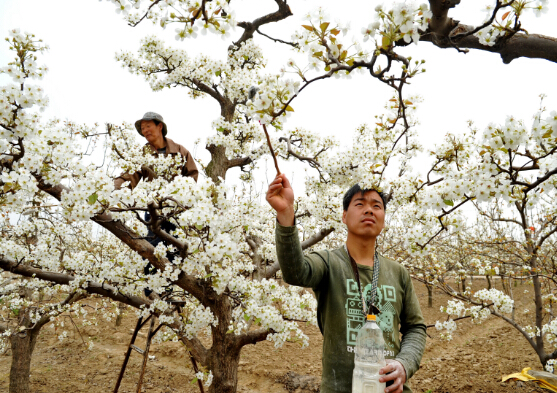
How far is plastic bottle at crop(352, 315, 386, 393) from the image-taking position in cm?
154

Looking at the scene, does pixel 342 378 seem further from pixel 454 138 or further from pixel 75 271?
pixel 75 271

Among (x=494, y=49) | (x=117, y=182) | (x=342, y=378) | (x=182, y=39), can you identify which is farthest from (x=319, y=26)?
(x=117, y=182)

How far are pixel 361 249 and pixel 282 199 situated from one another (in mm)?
623

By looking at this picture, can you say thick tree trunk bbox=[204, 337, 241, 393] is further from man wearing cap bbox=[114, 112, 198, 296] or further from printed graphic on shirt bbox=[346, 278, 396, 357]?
printed graphic on shirt bbox=[346, 278, 396, 357]

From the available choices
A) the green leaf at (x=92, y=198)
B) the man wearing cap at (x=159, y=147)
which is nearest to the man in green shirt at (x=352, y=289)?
the green leaf at (x=92, y=198)

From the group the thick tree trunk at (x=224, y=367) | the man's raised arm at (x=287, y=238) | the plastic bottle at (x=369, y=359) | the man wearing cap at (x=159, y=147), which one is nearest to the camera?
the plastic bottle at (x=369, y=359)

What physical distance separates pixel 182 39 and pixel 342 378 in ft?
8.06

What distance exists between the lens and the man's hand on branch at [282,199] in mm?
1698

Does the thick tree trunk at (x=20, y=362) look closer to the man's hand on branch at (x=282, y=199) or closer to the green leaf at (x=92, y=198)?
the green leaf at (x=92, y=198)

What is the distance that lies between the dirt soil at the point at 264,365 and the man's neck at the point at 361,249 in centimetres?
407

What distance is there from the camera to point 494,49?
1997 mm

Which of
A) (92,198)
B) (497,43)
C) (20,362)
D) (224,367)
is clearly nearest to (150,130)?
(92,198)

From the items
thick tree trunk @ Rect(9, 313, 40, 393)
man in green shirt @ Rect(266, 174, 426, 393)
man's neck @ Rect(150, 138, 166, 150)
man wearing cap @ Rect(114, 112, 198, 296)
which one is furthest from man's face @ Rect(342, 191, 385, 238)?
thick tree trunk @ Rect(9, 313, 40, 393)

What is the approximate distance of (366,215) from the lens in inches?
78.7
